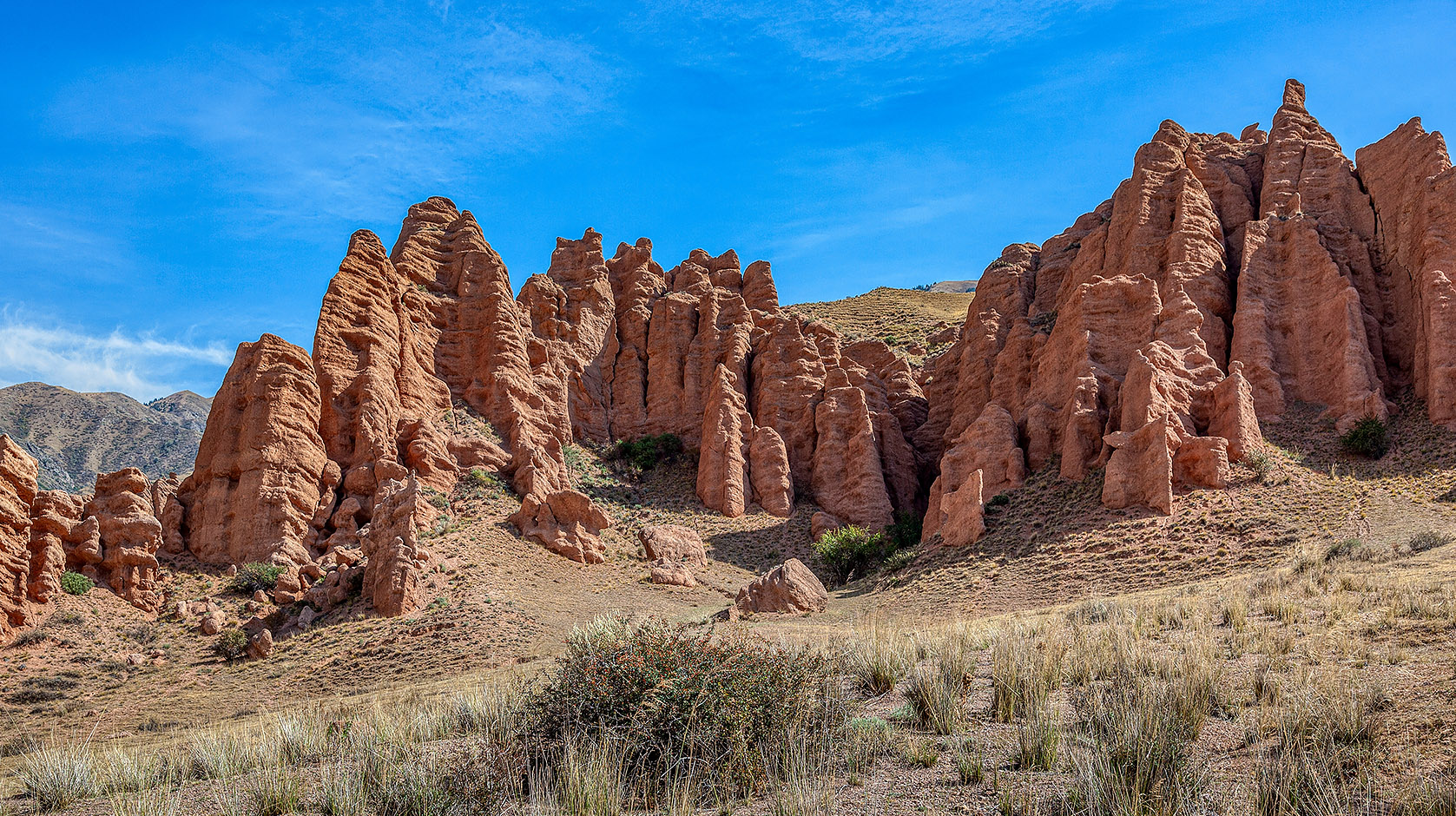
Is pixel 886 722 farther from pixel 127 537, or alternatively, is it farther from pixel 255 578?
pixel 127 537

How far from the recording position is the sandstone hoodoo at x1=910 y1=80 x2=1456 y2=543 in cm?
3034

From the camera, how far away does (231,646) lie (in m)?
25.4

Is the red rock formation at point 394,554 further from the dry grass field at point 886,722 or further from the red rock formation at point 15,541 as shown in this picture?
the red rock formation at point 15,541

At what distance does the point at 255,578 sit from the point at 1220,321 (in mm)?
Result: 42605

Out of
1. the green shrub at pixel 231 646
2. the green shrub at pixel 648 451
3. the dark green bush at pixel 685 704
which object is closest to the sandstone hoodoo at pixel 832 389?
the green shrub at pixel 648 451

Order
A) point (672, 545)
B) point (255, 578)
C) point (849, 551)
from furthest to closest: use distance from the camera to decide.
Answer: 1. point (849, 551)
2. point (672, 545)
3. point (255, 578)

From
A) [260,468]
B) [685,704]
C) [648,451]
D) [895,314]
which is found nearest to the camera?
[685,704]

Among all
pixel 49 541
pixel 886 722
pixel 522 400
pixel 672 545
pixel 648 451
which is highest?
pixel 522 400

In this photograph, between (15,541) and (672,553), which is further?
(672,553)

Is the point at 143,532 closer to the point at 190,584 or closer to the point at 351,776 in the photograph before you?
the point at 190,584

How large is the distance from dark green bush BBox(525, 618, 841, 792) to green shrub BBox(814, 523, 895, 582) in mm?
29387

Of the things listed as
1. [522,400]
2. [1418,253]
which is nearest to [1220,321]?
[1418,253]

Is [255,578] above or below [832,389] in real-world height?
below

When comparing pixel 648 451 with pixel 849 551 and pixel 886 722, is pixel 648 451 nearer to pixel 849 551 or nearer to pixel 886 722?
pixel 849 551
